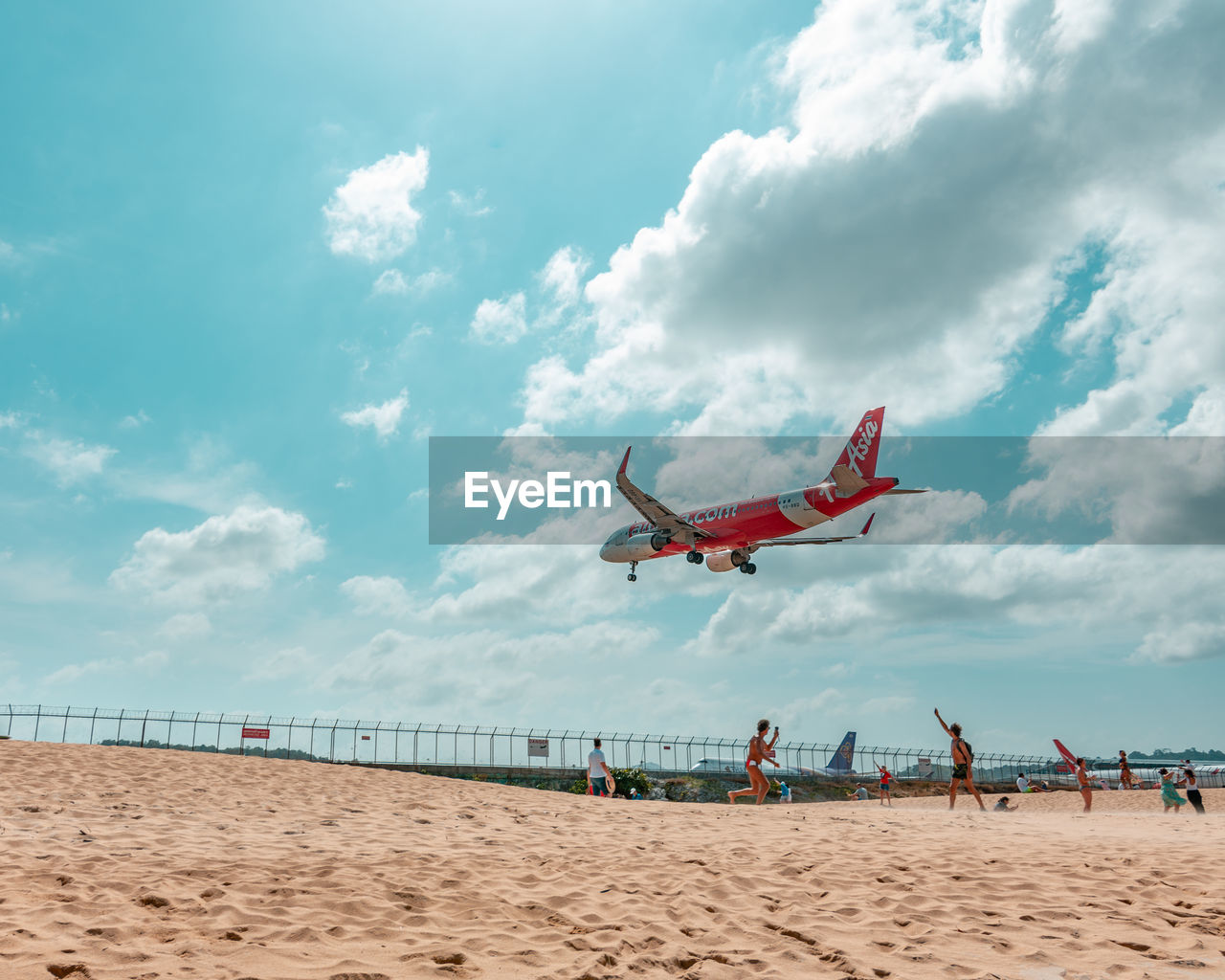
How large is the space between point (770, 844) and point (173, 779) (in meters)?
11.8

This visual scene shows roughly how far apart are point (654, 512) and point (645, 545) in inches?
95.5

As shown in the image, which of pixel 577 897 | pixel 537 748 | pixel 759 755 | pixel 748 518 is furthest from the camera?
pixel 537 748

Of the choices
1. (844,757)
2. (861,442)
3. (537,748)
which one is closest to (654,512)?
(861,442)

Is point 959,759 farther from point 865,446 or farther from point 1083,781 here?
point 865,446

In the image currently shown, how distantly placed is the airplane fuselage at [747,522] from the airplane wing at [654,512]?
310 millimetres

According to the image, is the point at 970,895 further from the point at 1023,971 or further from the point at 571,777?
the point at 571,777

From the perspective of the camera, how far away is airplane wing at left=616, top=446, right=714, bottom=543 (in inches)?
1380

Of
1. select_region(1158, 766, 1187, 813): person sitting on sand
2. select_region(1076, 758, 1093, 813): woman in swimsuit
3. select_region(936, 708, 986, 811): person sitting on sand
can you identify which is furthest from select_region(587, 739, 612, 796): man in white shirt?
select_region(1158, 766, 1187, 813): person sitting on sand

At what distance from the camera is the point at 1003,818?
14.9 metres

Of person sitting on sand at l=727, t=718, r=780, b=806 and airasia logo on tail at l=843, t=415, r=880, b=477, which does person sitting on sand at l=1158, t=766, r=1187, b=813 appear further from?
airasia logo on tail at l=843, t=415, r=880, b=477

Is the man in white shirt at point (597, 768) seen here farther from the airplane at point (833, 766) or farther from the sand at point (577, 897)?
the airplane at point (833, 766)

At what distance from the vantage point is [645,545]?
3875 cm

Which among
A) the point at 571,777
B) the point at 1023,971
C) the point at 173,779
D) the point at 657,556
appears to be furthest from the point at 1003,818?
the point at 571,777

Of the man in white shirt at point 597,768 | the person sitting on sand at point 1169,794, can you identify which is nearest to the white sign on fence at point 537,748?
the man in white shirt at point 597,768
